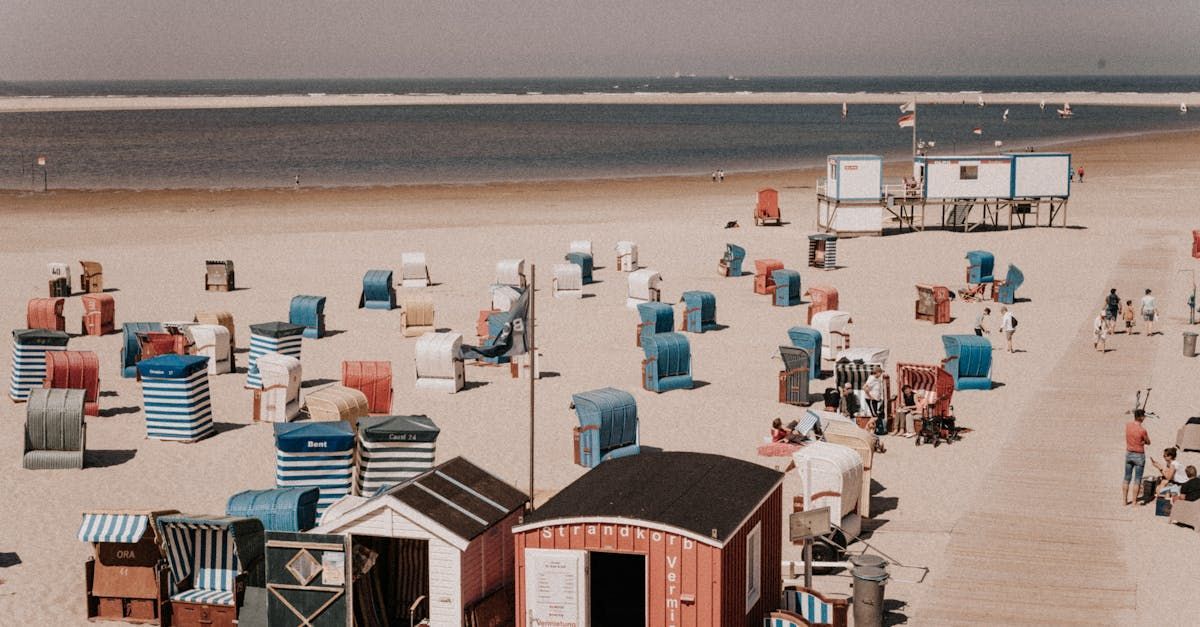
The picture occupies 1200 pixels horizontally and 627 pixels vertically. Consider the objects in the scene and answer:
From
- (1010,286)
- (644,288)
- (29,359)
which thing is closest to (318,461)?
(29,359)

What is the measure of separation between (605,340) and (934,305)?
9.79m

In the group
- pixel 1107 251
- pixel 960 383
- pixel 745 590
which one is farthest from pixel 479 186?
pixel 745 590

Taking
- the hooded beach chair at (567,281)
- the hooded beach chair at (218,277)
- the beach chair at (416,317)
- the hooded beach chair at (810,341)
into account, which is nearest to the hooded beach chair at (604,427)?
the hooded beach chair at (810,341)

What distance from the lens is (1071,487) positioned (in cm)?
2219

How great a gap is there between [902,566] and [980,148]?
126221 mm

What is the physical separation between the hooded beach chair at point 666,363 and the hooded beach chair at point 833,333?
4862mm

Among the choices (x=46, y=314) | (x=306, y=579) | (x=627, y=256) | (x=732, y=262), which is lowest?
(x=306, y=579)

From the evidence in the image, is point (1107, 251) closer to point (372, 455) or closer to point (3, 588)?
point (372, 455)

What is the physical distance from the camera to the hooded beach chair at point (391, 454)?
21062 mm

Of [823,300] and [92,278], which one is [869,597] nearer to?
[823,300]

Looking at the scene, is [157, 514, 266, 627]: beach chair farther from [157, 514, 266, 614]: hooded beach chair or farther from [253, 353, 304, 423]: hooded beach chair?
[253, 353, 304, 423]: hooded beach chair

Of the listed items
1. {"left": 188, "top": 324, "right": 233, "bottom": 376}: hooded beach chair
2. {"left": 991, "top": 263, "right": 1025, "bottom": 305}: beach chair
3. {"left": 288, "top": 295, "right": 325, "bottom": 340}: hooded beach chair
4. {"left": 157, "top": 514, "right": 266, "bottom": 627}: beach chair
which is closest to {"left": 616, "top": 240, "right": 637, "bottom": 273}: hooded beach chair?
{"left": 991, "top": 263, "right": 1025, "bottom": 305}: beach chair

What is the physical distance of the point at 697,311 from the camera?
37.1 meters

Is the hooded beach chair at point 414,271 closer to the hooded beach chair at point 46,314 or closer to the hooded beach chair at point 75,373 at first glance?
the hooded beach chair at point 46,314
